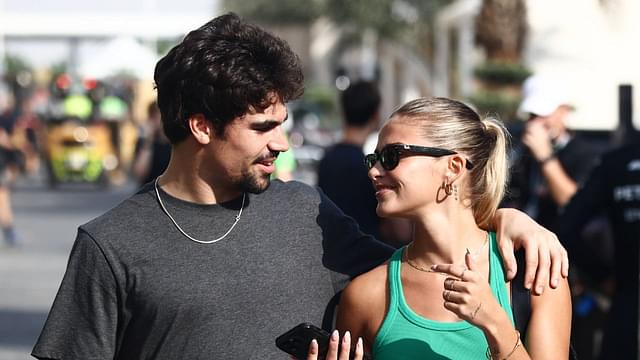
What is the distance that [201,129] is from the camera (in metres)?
3.78

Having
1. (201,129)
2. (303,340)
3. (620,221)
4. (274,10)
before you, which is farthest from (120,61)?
(303,340)

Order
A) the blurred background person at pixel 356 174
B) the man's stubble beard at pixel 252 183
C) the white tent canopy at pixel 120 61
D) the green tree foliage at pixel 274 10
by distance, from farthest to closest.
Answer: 1. the green tree foliage at pixel 274 10
2. the white tent canopy at pixel 120 61
3. the blurred background person at pixel 356 174
4. the man's stubble beard at pixel 252 183

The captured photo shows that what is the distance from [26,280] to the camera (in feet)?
45.5

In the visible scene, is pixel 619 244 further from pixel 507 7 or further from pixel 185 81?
pixel 507 7

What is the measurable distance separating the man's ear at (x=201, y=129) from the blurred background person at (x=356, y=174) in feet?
10.2

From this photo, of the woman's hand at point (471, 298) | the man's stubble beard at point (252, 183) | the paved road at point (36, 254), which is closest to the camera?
the woman's hand at point (471, 298)

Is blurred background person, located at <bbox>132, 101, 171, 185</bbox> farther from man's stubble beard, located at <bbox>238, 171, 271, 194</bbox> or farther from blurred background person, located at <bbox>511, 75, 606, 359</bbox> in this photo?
man's stubble beard, located at <bbox>238, 171, 271, 194</bbox>

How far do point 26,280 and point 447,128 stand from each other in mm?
10654

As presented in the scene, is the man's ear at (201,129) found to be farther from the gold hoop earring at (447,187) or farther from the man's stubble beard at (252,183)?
the gold hoop earring at (447,187)

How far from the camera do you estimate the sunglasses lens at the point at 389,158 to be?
374 cm

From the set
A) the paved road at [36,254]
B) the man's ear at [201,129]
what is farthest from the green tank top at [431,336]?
the paved road at [36,254]

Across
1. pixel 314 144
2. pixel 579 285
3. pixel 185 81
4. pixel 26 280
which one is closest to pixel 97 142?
pixel 314 144

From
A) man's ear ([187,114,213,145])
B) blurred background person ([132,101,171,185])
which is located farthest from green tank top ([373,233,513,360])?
blurred background person ([132,101,171,185])

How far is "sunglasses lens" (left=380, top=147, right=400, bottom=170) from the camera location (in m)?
3.74
